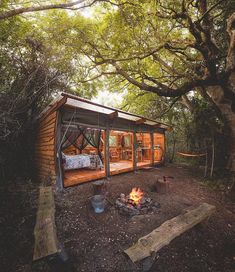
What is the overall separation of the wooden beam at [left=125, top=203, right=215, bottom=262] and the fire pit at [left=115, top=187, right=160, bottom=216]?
1243 mm

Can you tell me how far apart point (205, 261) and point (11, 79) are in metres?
7.80

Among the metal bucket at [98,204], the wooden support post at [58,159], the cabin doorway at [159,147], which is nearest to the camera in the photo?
the metal bucket at [98,204]

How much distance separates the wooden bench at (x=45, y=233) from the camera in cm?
198

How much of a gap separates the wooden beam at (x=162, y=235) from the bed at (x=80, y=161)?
15.5 feet

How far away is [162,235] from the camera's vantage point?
2.44 metres

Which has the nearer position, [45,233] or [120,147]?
[45,233]

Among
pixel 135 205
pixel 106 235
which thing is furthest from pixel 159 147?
pixel 106 235

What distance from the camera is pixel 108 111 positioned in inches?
245

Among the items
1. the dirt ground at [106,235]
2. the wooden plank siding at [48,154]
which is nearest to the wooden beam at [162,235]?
the dirt ground at [106,235]

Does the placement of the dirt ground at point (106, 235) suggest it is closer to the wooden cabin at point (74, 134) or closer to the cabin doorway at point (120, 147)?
the wooden cabin at point (74, 134)

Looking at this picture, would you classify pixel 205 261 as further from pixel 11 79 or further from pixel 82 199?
pixel 11 79

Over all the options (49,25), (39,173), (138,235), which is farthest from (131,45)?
(39,173)

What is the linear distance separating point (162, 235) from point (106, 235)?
1422 millimetres

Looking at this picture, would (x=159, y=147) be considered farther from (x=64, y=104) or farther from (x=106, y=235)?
(x=106, y=235)
